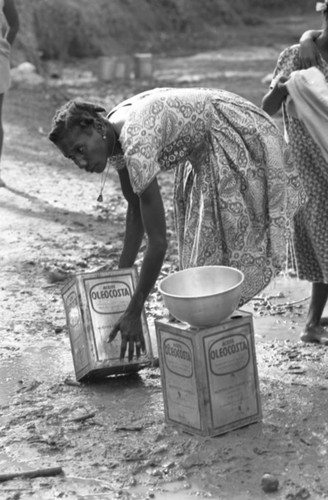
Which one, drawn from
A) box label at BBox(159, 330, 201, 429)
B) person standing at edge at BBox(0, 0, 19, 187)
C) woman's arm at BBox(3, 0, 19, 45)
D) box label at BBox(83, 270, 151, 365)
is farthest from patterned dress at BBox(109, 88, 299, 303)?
woman's arm at BBox(3, 0, 19, 45)

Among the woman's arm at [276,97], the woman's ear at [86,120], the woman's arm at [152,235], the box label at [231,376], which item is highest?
the woman's ear at [86,120]

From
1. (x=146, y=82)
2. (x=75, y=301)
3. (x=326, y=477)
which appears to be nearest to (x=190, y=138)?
(x=75, y=301)

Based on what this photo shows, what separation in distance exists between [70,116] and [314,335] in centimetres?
175

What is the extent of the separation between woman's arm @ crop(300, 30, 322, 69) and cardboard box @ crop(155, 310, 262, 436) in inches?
51.3

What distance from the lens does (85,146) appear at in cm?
364

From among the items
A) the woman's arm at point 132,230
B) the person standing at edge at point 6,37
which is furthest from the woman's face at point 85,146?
the person standing at edge at point 6,37

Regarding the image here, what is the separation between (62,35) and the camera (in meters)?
18.2

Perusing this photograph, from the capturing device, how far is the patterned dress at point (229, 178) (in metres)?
3.84

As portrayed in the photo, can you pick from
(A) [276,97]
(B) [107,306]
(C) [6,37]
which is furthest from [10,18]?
(B) [107,306]

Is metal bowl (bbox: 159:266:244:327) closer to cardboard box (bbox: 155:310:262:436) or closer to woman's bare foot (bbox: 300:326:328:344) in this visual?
cardboard box (bbox: 155:310:262:436)

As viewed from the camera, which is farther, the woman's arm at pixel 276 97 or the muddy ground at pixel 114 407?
the woman's arm at pixel 276 97

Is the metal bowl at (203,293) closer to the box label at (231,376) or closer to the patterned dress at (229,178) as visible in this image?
the box label at (231,376)

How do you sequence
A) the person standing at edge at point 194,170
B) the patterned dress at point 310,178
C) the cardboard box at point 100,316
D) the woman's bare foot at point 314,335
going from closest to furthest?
the person standing at edge at point 194,170 → the cardboard box at point 100,316 → the patterned dress at point 310,178 → the woman's bare foot at point 314,335

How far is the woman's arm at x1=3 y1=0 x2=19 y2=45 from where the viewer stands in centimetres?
733
